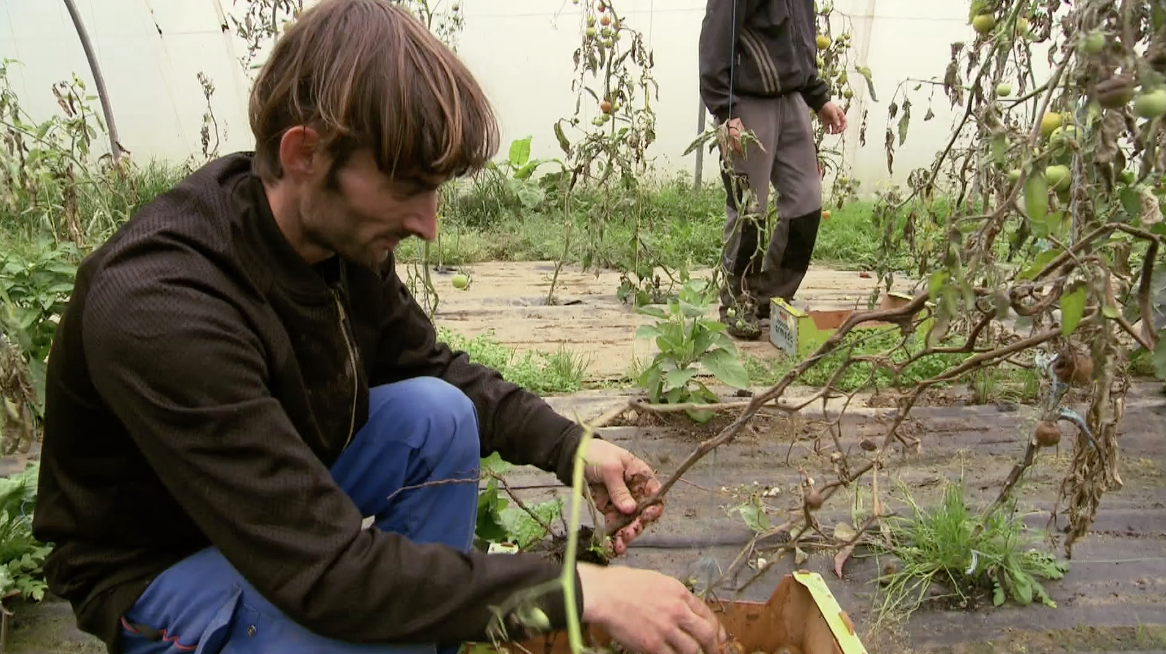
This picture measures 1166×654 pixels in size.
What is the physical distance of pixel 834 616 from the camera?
4.57 feet

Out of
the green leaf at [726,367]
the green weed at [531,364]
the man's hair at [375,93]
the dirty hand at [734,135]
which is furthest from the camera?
the dirty hand at [734,135]

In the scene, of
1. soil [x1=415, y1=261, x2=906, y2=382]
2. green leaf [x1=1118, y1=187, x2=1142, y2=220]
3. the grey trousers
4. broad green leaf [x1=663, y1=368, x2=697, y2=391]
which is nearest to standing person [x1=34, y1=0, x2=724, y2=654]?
green leaf [x1=1118, y1=187, x2=1142, y2=220]

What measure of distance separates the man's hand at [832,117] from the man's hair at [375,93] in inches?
112

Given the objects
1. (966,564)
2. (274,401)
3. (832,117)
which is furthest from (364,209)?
(832,117)

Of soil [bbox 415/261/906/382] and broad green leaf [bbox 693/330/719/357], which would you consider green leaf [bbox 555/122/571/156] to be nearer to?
soil [bbox 415/261/906/382]

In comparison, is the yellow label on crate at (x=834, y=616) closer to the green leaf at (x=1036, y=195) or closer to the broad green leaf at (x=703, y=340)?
the green leaf at (x=1036, y=195)

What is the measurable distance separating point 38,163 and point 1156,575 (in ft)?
10.5

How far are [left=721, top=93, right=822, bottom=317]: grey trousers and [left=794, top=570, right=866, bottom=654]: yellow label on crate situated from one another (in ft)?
6.83

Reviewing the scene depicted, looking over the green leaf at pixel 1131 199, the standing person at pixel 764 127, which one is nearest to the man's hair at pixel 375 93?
the green leaf at pixel 1131 199

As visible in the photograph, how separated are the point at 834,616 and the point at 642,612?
0.43m

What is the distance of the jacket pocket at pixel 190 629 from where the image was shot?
1.19 metres

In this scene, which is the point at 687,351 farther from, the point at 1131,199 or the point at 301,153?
the point at 301,153

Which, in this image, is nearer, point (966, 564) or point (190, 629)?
point (190, 629)

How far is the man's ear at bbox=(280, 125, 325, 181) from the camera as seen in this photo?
3.67 feet
